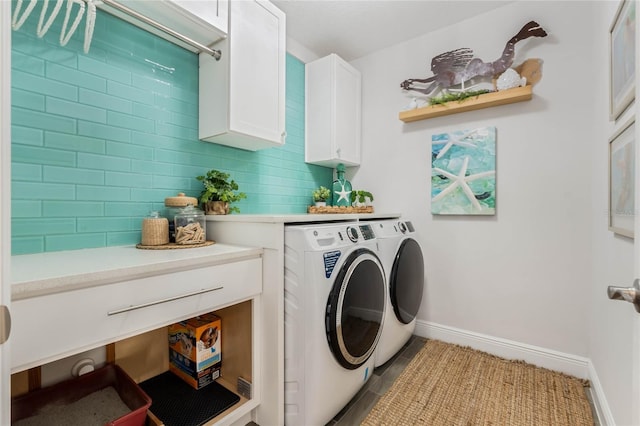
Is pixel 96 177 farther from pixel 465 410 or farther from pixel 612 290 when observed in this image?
pixel 465 410

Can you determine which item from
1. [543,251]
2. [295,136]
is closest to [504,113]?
[543,251]

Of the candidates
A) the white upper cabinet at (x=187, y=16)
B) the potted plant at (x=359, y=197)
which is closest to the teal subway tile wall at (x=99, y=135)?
the white upper cabinet at (x=187, y=16)

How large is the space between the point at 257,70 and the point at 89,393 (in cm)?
190

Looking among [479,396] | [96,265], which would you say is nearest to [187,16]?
[96,265]

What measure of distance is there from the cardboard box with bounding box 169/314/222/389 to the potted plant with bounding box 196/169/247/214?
62cm

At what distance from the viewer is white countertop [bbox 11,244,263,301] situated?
816mm

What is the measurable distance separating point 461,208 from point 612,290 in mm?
1591

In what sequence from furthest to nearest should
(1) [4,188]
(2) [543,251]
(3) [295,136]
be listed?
(3) [295,136]
(2) [543,251]
(1) [4,188]

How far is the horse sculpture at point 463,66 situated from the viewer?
1964mm

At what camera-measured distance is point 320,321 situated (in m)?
1.33

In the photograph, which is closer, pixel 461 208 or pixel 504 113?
pixel 504 113

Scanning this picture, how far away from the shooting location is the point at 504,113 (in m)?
2.11

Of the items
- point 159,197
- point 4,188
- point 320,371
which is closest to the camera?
point 4,188

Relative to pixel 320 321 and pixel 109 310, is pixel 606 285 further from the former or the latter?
pixel 109 310
